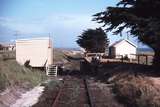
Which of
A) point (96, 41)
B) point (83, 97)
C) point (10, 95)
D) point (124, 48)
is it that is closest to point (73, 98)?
point (83, 97)

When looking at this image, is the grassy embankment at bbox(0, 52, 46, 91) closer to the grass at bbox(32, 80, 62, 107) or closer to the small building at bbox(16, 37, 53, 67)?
the grass at bbox(32, 80, 62, 107)

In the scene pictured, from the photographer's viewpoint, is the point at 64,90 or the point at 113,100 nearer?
the point at 113,100

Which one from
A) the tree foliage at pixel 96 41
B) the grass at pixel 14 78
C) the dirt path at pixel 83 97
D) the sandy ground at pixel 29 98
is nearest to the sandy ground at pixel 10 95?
the sandy ground at pixel 29 98

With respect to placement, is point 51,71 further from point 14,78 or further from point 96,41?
point 96,41

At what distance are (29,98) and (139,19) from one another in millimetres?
14300

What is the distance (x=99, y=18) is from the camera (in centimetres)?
3872

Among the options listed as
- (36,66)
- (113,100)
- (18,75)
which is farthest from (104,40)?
(113,100)

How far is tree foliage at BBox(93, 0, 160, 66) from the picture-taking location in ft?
100.0

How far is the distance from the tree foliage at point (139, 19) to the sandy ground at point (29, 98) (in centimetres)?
985

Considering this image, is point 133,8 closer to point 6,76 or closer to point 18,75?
point 18,75

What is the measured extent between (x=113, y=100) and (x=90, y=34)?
76295 mm

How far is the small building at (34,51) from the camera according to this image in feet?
131

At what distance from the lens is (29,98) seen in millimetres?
20859

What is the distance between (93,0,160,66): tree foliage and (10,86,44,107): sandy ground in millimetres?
9849
